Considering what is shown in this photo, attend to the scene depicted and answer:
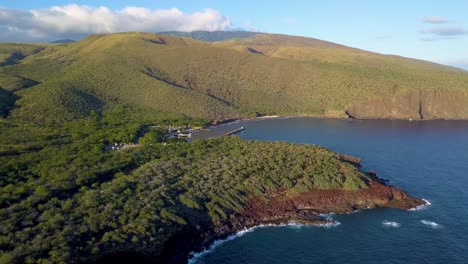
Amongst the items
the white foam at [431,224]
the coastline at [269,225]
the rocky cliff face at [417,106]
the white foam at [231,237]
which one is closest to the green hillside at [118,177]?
the coastline at [269,225]

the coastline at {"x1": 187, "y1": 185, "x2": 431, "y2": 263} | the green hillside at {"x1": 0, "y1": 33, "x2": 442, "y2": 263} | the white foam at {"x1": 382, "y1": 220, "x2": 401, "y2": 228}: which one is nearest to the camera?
the green hillside at {"x1": 0, "y1": 33, "x2": 442, "y2": 263}

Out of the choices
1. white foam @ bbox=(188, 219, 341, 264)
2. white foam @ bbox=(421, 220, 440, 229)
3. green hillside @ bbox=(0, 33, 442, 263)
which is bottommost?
white foam @ bbox=(188, 219, 341, 264)

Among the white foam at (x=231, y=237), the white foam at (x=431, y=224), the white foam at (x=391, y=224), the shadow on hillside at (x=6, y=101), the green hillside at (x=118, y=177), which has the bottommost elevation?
the white foam at (x=231, y=237)

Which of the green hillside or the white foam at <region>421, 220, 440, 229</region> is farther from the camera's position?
the white foam at <region>421, 220, 440, 229</region>

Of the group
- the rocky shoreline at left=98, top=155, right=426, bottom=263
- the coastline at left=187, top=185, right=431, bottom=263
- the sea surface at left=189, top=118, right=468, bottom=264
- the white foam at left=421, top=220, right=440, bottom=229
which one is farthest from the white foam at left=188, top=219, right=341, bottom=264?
the white foam at left=421, top=220, right=440, bottom=229

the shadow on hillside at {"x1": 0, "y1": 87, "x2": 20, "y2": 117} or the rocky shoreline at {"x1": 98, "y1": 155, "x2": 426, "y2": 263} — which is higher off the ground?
the shadow on hillside at {"x1": 0, "y1": 87, "x2": 20, "y2": 117}

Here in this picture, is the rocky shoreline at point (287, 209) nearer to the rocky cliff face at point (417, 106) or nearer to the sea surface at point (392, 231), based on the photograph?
the sea surface at point (392, 231)

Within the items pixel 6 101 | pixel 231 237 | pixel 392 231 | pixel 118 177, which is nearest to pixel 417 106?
pixel 392 231

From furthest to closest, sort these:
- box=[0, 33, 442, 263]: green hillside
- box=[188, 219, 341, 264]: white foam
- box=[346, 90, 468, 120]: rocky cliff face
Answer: box=[346, 90, 468, 120]: rocky cliff face, box=[188, 219, 341, 264]: white foam, box=[0, 33, 442, 263]: green hillside

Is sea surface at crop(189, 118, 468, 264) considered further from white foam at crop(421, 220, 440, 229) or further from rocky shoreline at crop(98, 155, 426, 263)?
rocky shoreline at crop(98, 155, 426, 263)
